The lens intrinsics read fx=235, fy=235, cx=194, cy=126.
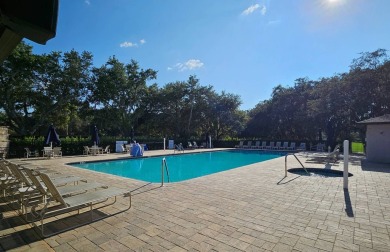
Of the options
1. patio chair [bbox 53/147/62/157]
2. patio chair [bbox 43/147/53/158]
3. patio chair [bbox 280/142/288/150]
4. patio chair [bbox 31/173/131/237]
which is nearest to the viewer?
patio chair [bbox 31/173/131/237]

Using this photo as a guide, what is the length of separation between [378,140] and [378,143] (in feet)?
0.55

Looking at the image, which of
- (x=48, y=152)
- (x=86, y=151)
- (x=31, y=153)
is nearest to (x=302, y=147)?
(x=86, y=151)

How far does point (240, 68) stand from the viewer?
17.9 metres

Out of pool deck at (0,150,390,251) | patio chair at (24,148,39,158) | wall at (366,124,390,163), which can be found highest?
wall at (366,124,390,163)

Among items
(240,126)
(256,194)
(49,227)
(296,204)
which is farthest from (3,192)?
(240,126)

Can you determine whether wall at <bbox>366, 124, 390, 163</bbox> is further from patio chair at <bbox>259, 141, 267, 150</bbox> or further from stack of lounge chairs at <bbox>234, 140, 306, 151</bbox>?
patio chair at <bbox>259, 141, 267, 150</bbox>

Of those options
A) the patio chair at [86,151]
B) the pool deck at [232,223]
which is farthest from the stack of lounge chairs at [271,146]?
the pool deck at [232,223]

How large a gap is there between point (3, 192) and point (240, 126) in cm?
2563

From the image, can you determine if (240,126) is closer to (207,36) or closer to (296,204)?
(207,36)

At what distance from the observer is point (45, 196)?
13.2 feet

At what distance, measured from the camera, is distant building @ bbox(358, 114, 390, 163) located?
1134 centimetres

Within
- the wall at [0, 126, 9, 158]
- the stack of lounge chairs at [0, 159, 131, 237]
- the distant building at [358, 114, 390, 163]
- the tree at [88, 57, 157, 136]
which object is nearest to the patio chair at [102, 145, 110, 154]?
the tree at [88, 57, 157, 136]

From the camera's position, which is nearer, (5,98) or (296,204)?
(296,204)

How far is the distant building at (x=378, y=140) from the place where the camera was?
1134cm
